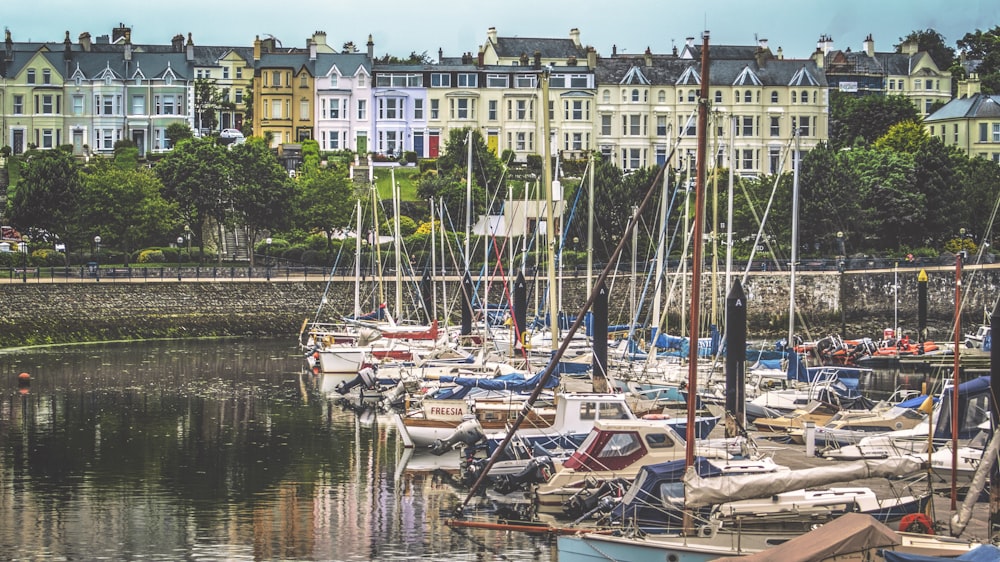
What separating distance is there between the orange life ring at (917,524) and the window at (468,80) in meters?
92.0

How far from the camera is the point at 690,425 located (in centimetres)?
2723

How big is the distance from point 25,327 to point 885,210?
49941mm

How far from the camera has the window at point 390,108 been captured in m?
117

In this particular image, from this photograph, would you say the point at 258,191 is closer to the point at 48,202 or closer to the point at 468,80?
the point at 48,202

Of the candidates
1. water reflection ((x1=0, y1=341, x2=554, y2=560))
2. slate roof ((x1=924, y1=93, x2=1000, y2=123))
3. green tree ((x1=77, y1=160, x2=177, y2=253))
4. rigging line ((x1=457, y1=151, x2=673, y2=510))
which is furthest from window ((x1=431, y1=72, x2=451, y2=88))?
rigging line ((x1=457, y1=151, x2=673, y2=510))

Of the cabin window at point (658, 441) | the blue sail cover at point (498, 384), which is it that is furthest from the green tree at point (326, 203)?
the cabin window at point (658, 441)

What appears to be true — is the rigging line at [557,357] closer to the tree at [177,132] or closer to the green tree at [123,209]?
the green tree at [123,209]

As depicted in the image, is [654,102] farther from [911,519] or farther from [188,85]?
[911,519]

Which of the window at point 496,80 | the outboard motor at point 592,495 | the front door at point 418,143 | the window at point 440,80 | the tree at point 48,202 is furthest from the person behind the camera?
the front door at point 418,143

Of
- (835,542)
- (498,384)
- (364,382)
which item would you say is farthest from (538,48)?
(835,542)

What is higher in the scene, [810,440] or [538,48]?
[538,48]

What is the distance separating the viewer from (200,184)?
92625 millimetres

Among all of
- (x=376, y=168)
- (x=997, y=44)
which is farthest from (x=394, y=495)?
(x=997, y=44)

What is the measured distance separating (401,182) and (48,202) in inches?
1046
